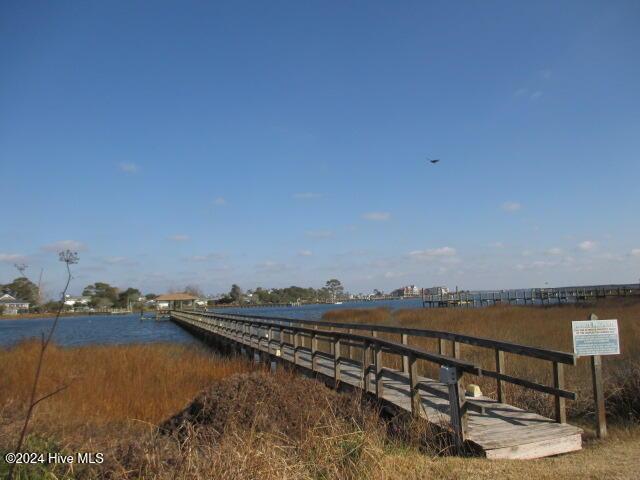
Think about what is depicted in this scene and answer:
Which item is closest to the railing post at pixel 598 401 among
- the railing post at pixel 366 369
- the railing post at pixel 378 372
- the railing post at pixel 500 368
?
the railing post at pixel 500 368

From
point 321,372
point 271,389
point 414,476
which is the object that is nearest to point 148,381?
point 321,372

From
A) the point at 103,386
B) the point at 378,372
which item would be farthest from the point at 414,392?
the point at 103,386

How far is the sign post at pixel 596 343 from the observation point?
6570 mm

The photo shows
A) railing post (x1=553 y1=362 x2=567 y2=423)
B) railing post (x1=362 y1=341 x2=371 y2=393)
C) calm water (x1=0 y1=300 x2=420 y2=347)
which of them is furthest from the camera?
calm water (x1=0 y1=300 x2=420 y2=347)

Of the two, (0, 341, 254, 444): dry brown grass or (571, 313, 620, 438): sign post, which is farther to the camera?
(0, 341, 254, 444): dry brown grass

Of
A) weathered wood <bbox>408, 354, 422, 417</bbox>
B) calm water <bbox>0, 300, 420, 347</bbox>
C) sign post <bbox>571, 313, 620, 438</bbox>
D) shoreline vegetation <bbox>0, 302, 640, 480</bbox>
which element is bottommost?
calm water <bbox>0, 300, 420, 347</bbox>

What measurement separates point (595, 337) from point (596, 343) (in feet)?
0.25

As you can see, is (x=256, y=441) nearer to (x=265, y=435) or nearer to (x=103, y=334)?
(x=265, y=435)

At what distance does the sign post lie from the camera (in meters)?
6.57

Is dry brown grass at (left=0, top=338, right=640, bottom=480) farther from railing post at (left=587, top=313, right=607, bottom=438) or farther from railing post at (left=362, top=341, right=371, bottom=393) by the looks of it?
railing post at (left=362, top=341, right=371, bottom=393)

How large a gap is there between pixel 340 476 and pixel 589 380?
23.8 ft

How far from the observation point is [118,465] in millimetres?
4398

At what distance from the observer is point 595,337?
671 centimetres

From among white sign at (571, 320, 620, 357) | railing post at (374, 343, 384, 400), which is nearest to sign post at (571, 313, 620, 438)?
white sign at (571, 320, 620, 357)
